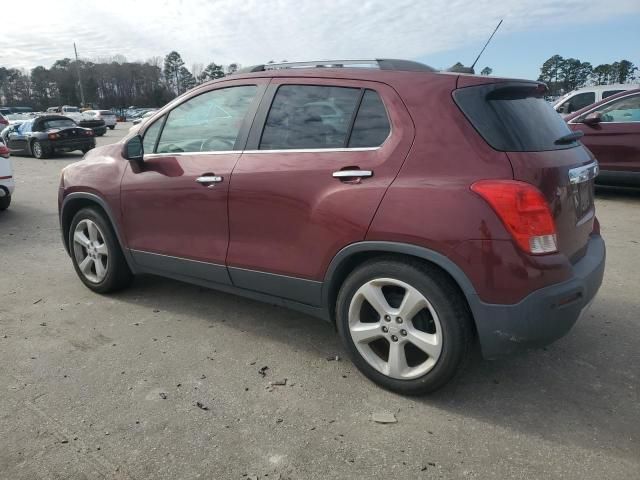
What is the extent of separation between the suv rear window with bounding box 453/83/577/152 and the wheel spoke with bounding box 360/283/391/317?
0.96 meters

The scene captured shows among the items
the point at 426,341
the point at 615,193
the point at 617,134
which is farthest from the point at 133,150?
the point at 615,193

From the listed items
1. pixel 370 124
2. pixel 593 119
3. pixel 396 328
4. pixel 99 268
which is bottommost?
pixel 99 268

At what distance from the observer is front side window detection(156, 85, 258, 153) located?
3434 millimetres

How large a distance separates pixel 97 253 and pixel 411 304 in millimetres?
2909

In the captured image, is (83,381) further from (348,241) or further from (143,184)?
(348,241)

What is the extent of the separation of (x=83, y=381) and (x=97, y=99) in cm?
10679

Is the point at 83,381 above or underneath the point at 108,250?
underneath

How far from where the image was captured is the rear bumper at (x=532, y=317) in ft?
8.08

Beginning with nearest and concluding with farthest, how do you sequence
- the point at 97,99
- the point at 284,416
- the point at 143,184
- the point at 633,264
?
1. the point at 284,416
2. the point at 143,184
3. the point at 633,264
4. the point at 97,99

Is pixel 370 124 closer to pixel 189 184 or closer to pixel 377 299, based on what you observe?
pixel 377 299

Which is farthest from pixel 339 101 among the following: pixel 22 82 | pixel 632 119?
pixel 22 82

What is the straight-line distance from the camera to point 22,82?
325 feet

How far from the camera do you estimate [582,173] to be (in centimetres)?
284

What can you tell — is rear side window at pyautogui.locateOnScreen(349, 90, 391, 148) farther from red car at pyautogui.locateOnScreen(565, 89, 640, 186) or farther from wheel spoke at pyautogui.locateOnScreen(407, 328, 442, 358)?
red car at pyautogui.locateOnScreen(565, 89, 640, 186)
